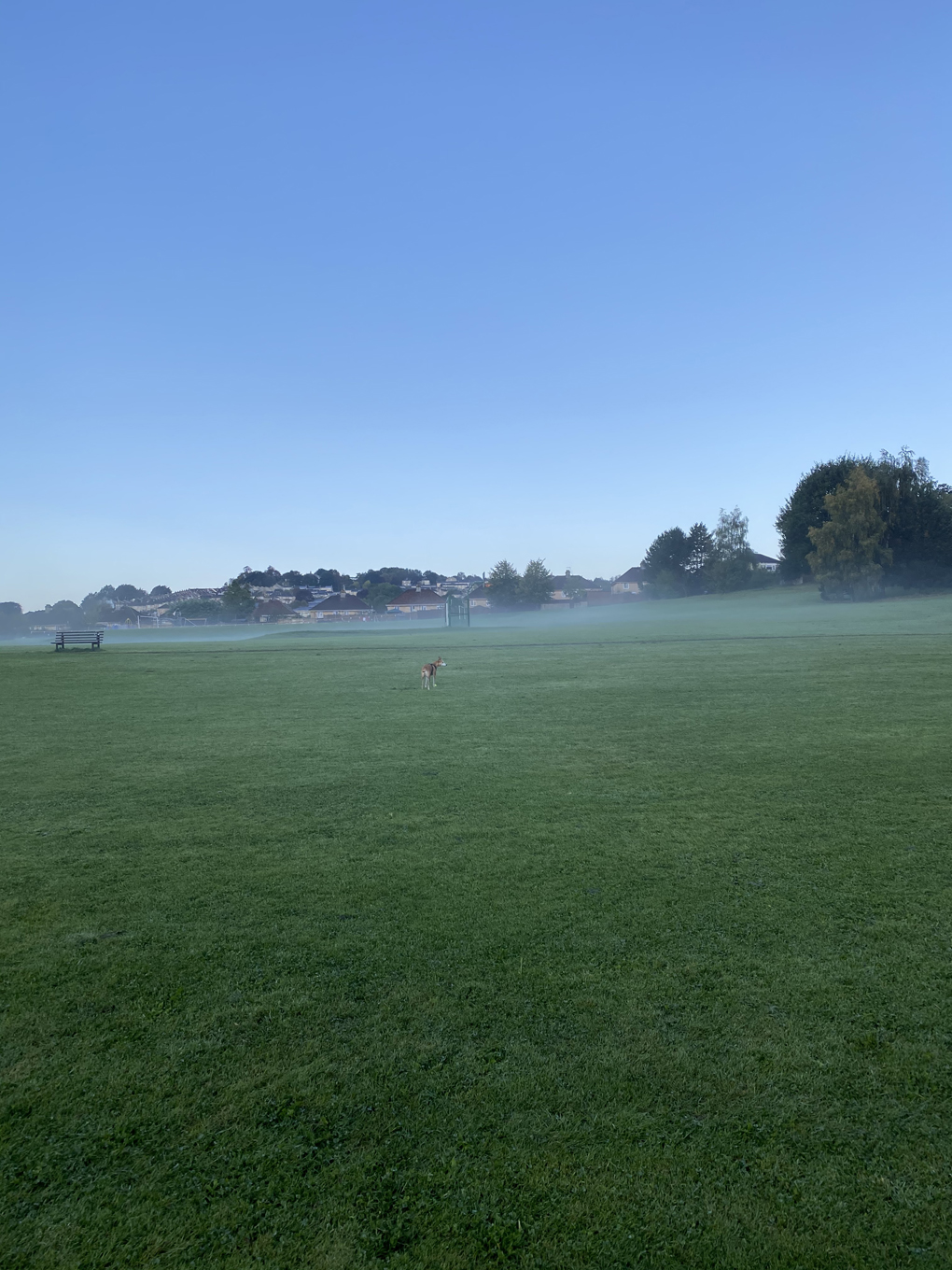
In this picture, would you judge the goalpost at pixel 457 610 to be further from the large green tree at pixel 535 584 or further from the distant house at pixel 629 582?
the distant house at pixel 629 582

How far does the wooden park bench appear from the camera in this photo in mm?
31953

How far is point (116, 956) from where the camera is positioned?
3.94 meters

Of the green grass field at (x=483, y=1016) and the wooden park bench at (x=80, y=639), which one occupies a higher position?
the wooden park bench at (x=80, y=639)

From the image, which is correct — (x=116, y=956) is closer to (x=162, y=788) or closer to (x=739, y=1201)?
(x=739, y=1201)

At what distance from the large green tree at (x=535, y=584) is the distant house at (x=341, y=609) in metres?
31.5

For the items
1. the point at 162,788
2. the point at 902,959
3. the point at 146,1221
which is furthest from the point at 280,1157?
the point at 162,788

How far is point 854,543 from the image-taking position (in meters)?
58.2

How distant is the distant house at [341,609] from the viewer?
431ft

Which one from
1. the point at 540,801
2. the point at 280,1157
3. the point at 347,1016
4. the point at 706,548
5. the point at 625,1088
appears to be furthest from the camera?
the point at 706,548

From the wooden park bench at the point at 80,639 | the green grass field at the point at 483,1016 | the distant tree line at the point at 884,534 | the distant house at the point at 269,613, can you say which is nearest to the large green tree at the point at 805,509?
the distant tree line at the point at 884,534

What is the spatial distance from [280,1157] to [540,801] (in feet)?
14.9

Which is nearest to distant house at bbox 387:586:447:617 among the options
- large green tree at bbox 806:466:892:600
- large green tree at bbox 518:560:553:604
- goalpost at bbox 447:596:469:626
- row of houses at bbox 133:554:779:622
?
row of houses at bbox 133:554:779:622

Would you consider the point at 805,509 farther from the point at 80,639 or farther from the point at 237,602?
the point at 237,602

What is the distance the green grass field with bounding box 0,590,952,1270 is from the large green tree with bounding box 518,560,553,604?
3903 inches
